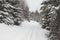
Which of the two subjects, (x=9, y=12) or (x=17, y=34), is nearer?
(x=17, y=34)

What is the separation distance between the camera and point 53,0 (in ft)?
36.6

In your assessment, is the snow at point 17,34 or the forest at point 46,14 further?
the forest at point 46,14

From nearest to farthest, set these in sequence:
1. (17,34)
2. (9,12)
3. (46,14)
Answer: (17,34)
(46,14)
(9,12)

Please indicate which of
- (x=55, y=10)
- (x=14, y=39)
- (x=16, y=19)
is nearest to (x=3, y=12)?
(x=16, y=19)

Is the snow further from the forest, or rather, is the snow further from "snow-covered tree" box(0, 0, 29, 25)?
"snow-covered tree" box(0, 0, 29, 25)

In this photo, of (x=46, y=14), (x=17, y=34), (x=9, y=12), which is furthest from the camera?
(x=9, y=12)

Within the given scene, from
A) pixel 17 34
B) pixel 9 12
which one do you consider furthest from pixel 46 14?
pixel 9 12

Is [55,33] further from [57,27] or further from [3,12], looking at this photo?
[3,12]

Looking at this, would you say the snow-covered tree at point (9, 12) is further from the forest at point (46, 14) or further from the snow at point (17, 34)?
the snow at point (17, 34)

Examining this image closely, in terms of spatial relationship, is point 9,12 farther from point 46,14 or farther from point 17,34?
point 17,34

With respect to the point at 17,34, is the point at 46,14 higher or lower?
higher

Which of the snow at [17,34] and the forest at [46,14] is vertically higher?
the forest at [46,14]

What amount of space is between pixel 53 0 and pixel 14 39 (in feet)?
16.7

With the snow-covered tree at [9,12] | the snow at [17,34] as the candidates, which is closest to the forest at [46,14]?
the snow-covered tree at [9,12]
